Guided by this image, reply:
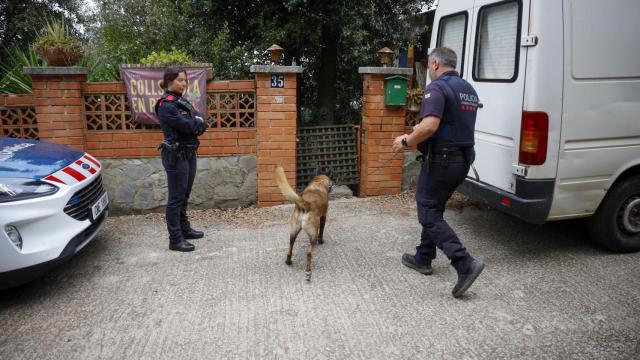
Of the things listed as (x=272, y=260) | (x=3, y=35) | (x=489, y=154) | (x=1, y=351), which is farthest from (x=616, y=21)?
(x=3, y=35)

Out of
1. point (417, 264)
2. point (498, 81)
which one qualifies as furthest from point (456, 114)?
point (417, 264)

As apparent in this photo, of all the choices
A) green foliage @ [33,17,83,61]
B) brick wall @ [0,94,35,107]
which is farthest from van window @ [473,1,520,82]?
brick wall @ [0,94,35,107]

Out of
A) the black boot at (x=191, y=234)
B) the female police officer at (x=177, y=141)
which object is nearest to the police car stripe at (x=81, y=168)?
the female police officer at (x=177, y=141)

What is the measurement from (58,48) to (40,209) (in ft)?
8.33

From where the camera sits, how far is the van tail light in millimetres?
3594

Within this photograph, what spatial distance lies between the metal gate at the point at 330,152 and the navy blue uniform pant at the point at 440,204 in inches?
102

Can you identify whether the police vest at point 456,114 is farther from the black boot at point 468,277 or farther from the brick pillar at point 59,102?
the brick pillar at point 59,102

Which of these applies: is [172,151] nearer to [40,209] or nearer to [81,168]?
[81,168]

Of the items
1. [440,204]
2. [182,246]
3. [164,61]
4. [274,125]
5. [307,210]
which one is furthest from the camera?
[274,125]

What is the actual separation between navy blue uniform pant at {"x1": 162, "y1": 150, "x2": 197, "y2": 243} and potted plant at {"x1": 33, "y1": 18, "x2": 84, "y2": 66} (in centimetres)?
207

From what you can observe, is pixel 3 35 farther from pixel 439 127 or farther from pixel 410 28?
pixel 439 127

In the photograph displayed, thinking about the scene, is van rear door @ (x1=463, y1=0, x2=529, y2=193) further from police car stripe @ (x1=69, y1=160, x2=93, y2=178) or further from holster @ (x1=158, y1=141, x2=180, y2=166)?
police car stripe @ (x1=69, y1=160, x2=93, y2=178)

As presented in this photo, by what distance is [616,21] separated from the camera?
3719 mm

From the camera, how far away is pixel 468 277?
11.1ft
